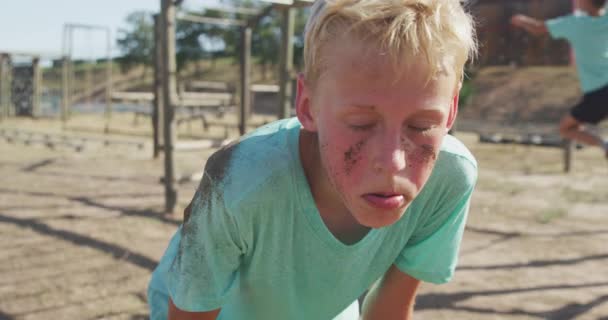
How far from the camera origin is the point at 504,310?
312 cm

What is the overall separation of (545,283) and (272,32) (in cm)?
2441

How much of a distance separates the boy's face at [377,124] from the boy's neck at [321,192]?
0.21m

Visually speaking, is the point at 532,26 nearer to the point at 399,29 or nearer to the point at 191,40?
the point at 399,29

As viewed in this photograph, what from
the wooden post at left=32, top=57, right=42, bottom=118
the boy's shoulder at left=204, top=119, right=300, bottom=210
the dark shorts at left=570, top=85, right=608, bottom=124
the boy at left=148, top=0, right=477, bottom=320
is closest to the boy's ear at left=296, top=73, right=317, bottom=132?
the boy at left=148, top=0, right=477, bottom=320

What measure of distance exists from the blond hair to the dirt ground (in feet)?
7.09

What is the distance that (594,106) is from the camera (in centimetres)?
481

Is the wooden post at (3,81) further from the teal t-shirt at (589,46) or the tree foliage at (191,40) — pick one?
the teal t-shirt at (589,46)

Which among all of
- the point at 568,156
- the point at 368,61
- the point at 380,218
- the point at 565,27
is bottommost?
the point at 568,156

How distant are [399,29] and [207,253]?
588 mm

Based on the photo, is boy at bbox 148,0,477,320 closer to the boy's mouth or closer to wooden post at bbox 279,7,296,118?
the boy's mouth

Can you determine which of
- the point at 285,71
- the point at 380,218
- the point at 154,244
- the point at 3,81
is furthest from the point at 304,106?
the point at 3,81

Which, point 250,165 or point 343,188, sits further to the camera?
point 250,165

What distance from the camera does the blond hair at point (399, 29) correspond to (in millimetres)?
1024

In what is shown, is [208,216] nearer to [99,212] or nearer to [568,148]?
[99,212]
